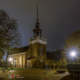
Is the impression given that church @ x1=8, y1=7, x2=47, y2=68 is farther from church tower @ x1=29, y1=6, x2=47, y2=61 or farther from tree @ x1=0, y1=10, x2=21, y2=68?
tree @ x1=0, y1=10, x2=21, y2=68

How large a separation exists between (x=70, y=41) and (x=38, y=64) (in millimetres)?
14622

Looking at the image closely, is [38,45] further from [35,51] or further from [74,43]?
[74,43]

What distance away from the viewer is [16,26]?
22.3 meters

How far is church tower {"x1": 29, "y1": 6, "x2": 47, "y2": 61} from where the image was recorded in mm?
42812

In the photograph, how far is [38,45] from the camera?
141 feet

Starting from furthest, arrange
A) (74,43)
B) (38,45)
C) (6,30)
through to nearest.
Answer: (38,45), (74,43), (6,30)

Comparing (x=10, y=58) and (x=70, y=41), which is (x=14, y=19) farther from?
(x=10, y=58)

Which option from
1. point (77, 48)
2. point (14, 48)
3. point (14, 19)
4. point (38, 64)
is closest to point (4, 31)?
point (14, 19)

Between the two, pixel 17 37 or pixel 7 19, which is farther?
pixel 17 37

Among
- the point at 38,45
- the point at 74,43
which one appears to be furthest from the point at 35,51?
the point at 74,43

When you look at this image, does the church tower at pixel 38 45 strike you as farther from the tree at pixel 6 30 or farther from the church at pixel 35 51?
the tree at pixel 6 30

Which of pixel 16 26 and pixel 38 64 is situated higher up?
pixel 16 26

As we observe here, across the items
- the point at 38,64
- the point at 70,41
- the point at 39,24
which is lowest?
the point at 38,64

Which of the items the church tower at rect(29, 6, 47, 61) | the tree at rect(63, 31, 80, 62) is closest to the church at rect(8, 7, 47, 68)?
the church tower at rect(29, 6, 47, 61)
